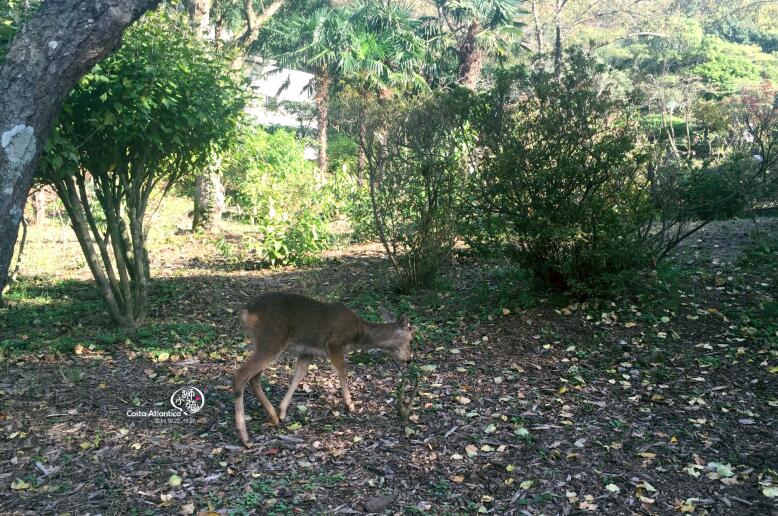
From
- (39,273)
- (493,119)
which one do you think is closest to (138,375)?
(493,119)

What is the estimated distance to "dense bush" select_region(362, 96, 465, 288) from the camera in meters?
8.78

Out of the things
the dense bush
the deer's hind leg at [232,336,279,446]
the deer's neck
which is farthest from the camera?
the dense bush

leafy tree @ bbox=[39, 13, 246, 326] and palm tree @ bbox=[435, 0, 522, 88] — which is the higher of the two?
palm tree @ bbox=[435, 0, 522, 88]

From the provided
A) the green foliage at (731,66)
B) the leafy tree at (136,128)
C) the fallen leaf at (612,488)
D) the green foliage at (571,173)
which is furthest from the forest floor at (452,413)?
the green foliage at (731,66)

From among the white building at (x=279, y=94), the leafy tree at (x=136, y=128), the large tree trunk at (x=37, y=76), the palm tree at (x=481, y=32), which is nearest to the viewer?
the large tree trunk at (x=37, y=76)

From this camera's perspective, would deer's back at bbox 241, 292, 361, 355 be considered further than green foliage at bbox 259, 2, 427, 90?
No

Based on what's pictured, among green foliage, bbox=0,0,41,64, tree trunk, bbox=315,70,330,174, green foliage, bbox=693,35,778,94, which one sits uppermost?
green foliage, bbox=693,35,778,94

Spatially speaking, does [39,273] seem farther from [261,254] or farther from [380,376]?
[380,376]

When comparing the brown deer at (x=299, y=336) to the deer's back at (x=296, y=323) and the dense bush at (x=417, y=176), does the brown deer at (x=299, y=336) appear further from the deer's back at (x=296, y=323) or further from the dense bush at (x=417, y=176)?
the dense bush at (x=417, y=176)

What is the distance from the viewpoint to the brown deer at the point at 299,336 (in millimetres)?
5238

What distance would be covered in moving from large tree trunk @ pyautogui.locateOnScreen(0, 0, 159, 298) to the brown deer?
178 centimetres

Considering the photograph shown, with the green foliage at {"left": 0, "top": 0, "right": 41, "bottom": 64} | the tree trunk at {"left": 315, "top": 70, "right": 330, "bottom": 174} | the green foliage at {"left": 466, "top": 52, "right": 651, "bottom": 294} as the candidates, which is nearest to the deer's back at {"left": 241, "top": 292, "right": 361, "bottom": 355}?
the green foliage at {"left": 466, "top": 52, "right": 651, "bottom": 294}

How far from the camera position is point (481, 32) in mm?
24438

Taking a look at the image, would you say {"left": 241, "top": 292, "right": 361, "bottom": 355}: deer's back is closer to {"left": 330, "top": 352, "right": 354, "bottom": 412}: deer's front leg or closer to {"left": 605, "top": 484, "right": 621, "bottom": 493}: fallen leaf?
{"left": 330, "top": 352, "right": 354, "bottom": 412}: deer's front leg
